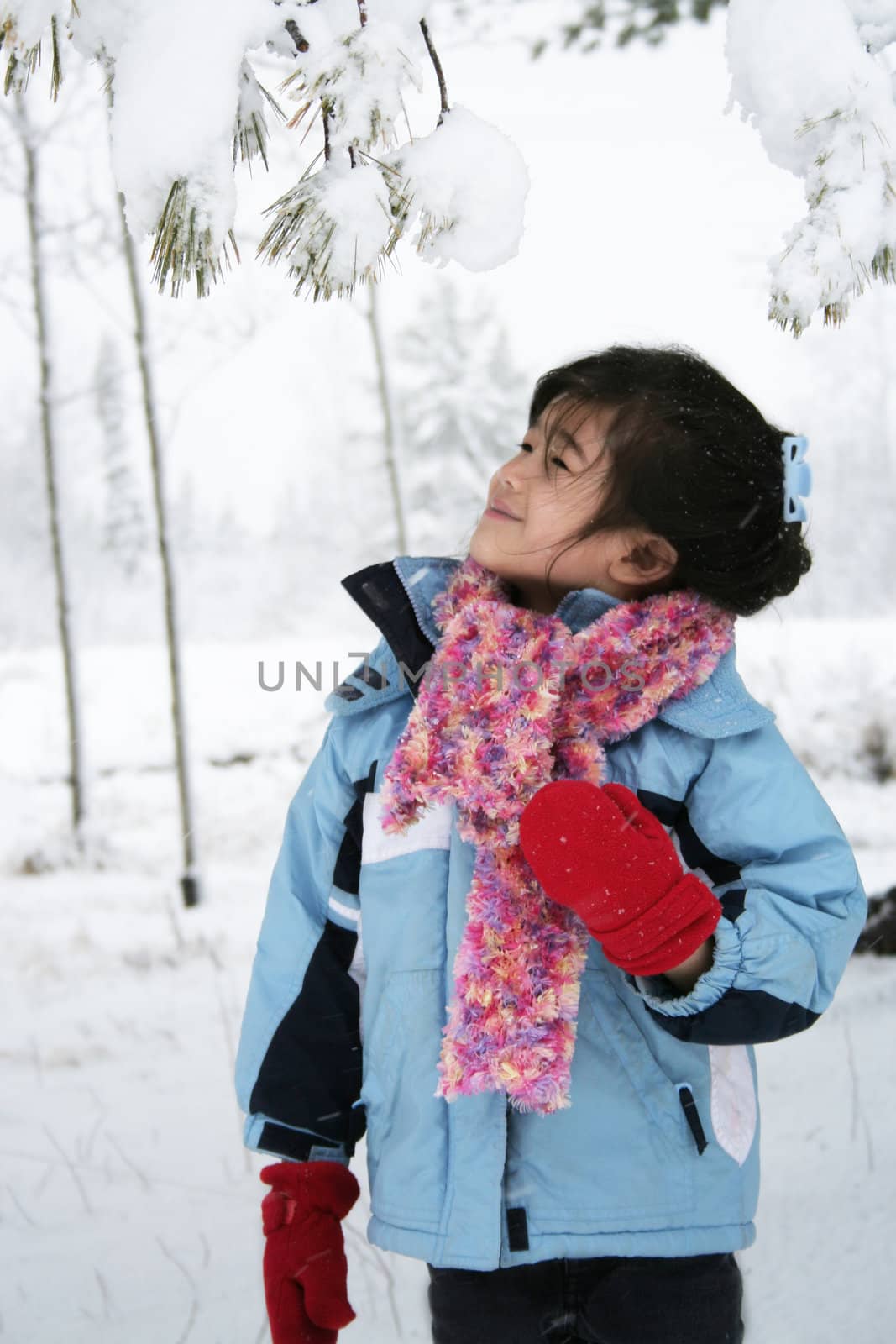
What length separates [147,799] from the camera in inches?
333

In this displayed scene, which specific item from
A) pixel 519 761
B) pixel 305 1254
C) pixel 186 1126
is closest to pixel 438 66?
pixel 519 761

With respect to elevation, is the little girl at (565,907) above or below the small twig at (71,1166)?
above

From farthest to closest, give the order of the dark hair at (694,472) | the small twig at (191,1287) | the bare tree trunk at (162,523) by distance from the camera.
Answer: the bare tree trunk at (162,523), the small twig at (191,1287), the dark hair at (694,472)

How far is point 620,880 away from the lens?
3.41ft

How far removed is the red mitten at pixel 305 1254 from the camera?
123cm

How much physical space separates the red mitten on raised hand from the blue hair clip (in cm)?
53

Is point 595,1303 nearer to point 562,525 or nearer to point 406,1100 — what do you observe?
point 406,1100

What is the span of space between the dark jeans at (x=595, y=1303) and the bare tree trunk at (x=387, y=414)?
4827mm

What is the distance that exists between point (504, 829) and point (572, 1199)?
1.48ft

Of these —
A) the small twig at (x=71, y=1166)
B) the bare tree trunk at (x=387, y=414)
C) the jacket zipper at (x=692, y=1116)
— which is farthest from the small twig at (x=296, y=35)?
the bare tree trunk at (x=387, y=414)

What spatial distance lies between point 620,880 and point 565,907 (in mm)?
221

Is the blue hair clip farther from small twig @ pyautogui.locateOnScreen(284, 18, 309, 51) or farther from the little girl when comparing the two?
small twig @ pyautogui.locateOnScreen(284, 18, 309, 51)

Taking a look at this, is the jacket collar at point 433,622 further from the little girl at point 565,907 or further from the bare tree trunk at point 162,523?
the bare tree trunk at point 162,523

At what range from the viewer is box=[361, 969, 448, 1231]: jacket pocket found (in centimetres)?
121
